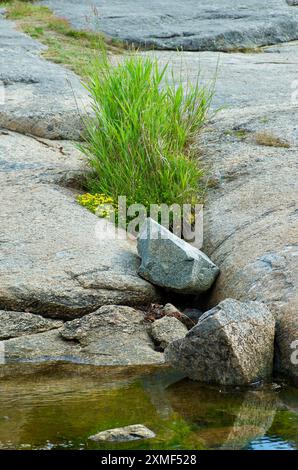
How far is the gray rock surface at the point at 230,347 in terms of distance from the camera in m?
6.95

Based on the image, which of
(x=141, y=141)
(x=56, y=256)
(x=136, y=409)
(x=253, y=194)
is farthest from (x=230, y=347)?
(x=141, y=141)

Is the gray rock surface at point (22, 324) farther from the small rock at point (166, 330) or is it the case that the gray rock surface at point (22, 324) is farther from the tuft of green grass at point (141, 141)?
the tuft of green grass at point (141, 141)

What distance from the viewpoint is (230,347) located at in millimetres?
6910

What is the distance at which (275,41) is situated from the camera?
17562 mm

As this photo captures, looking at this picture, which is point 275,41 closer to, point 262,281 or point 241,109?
point 241,109

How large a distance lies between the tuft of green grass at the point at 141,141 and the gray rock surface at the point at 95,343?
203 centimetres

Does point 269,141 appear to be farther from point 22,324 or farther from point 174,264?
point 22,324

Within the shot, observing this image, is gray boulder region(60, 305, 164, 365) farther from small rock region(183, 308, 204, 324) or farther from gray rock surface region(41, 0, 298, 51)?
gray rock surface region(41, 0, 298, 51)

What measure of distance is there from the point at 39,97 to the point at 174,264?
487 cm

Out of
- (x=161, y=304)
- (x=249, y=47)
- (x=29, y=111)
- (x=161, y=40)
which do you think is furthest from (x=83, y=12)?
(x=161, y=304)

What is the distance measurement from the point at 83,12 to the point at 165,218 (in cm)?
967

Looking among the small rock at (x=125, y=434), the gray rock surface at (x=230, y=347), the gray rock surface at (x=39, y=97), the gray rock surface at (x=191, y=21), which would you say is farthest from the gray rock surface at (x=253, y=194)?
the gray rock surface at (x=191, y=21)

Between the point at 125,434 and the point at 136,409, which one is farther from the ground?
the point at 125,434

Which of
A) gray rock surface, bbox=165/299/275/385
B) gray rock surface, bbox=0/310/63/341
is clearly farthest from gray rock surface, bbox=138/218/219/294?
gray rock surface, bbox=165/299/275/385
